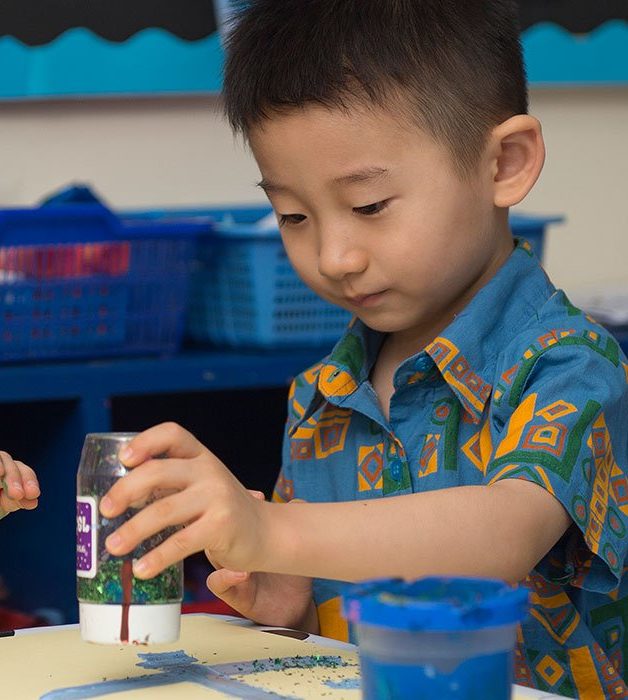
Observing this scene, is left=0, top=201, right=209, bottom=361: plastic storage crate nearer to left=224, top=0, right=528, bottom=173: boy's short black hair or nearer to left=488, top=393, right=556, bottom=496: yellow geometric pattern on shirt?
left=224, top=0, right=528, bottom=173: boy's short black hair

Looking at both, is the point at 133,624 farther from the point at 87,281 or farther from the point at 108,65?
the point at 108,65

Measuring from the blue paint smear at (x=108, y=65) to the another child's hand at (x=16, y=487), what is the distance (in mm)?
1253

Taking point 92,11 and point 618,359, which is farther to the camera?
point 92,11

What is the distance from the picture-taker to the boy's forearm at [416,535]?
845 millimetres

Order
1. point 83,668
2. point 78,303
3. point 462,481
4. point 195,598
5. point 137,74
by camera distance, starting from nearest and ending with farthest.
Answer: point 83,668
point 462,481
point 78,303
point 195,598
point 137,74

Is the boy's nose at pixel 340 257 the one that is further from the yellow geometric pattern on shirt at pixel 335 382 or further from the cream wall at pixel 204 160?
the cream wall at pixel 204 160

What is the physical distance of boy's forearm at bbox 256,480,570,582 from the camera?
84 cm

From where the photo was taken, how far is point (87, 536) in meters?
0.82

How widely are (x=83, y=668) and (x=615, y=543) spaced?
1.36ft

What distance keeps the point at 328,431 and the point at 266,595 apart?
0.67 ft

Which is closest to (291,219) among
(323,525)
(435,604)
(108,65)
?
(323,525)

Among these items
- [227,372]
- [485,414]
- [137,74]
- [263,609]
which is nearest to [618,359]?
[485,414]

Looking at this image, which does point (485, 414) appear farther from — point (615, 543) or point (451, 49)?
point (451, 49)

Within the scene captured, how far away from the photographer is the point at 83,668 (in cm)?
93
